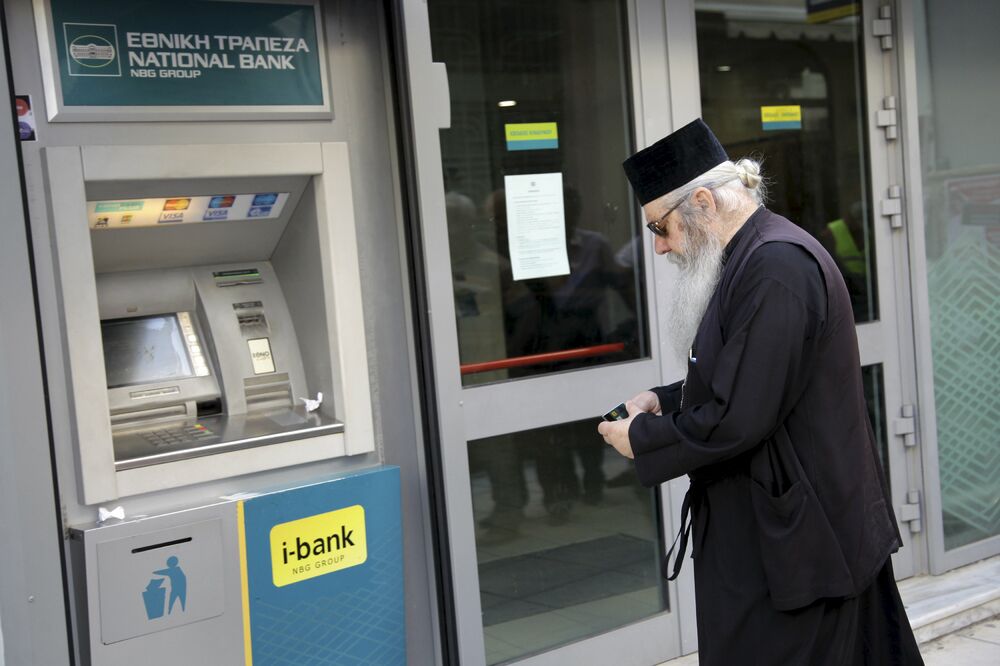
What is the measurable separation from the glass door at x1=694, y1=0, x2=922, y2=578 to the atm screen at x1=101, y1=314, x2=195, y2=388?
232 centimetres

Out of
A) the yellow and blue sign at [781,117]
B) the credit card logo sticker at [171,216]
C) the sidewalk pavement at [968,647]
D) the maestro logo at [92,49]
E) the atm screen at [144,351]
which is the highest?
the maestro logo at [92,49]

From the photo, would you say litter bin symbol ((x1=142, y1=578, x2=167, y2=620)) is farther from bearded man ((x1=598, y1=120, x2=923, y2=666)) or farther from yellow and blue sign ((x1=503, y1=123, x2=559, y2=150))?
yellow and blue sign ((x1=503, y1=123, x2=559, y2=150))

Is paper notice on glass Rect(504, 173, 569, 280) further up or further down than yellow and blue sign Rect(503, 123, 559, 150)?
further down

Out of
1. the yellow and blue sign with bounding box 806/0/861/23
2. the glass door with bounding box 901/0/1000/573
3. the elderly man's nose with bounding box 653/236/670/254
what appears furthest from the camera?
the glass door with bounding box 901/0/1000/573

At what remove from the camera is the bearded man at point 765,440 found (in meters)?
2.34

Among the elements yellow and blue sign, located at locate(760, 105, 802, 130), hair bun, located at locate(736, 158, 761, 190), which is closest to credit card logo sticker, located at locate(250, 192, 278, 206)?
hair bun, located at locate(736, 158, 761, 190)

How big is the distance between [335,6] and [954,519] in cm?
366

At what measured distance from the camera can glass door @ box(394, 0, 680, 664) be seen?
11.3 feet

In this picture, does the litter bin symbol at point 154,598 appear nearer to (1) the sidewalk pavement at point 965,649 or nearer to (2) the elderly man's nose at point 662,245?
(2) the elderly man's nose at point 662,245

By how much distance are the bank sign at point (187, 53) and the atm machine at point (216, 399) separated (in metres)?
0.17

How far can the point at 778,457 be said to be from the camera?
2.41 metres

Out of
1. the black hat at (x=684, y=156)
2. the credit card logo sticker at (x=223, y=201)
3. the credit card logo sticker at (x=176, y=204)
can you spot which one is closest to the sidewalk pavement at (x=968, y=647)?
the black hat at (x=684, y=156)

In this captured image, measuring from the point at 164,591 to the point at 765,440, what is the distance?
160 cm

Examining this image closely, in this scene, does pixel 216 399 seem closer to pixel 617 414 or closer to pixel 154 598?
pixel 154 598
